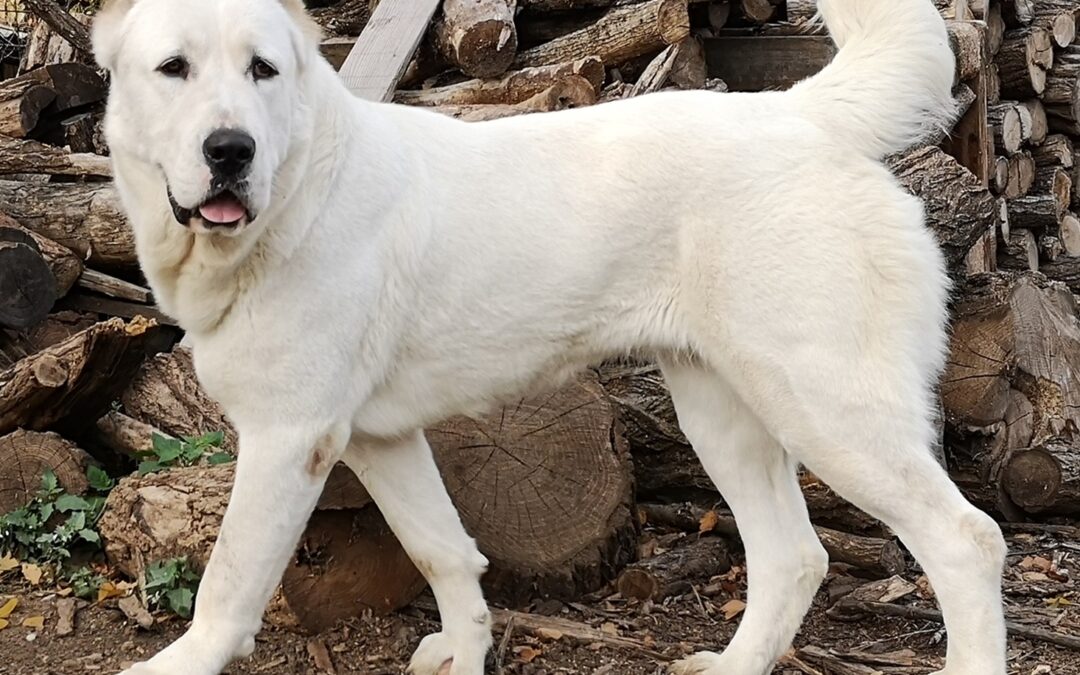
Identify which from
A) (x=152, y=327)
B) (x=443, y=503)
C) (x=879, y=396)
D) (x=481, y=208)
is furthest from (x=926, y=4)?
(x=152, y=327)

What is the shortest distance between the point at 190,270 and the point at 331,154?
462 mm

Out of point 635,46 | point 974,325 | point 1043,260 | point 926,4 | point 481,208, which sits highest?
point 926,4

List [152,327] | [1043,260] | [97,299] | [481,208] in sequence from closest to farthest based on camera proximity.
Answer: [481,208]
[152,327]
[97,299]
[1043,260]

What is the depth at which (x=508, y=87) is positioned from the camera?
5488 millimetres

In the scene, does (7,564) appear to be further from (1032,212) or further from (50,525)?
(1032,212)

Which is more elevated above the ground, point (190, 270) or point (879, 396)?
point (190, 270)

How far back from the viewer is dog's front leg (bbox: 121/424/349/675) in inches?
122

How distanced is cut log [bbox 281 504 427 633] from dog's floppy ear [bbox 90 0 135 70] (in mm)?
1527

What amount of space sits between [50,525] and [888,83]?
3.17 metres

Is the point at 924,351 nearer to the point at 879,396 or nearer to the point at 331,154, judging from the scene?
the point at 879,396

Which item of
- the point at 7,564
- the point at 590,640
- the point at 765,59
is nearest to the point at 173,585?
the point at 7,564

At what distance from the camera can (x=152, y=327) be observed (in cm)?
474

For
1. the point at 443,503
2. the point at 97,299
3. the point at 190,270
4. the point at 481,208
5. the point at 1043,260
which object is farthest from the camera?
the point at 1043,260

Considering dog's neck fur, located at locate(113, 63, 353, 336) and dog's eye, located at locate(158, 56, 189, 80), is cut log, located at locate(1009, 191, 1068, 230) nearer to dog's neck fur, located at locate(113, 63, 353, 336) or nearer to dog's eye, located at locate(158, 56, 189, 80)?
dog's neck fur, located at locate(113, 63, 353, 336)
